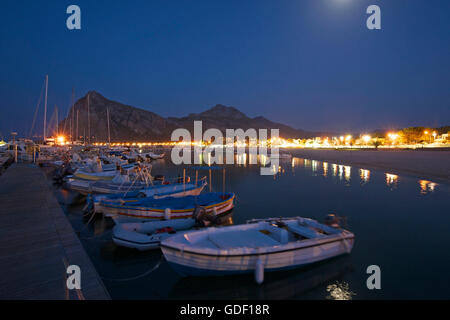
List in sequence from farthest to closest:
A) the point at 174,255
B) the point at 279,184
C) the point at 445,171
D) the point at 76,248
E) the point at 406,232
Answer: the point at 445,171, the point at 279,184, the point at 406,232, the point at 76,248, the point at 174,255

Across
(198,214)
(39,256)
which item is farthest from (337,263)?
(39,256)

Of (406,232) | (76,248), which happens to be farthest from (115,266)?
(406,232)

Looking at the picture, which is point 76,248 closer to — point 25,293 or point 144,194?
point 25,293

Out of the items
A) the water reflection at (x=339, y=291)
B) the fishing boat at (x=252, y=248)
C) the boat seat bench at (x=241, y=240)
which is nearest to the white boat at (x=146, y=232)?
the fishing boat at (x=252, y=248)

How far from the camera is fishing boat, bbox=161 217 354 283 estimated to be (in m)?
8.27

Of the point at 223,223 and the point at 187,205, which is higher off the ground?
the point at 187,205

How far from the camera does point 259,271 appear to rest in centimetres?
846

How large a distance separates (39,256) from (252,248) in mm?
7361

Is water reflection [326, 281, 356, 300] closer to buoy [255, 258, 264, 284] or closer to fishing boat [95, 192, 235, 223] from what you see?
buoy [255, 258, 264, 284]

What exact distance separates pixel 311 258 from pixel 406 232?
8882mm

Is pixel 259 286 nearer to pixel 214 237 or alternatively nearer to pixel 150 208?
pixel 214 237

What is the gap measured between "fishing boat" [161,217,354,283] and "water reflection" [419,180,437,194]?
860 inches
